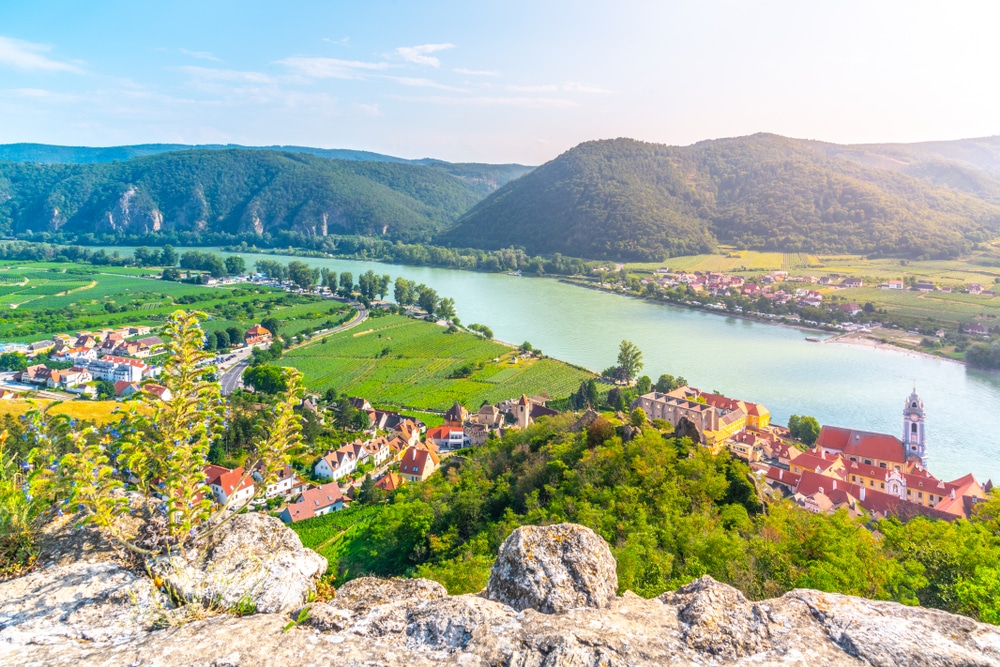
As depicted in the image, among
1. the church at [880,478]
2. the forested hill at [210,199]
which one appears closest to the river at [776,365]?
the church at [880,478]

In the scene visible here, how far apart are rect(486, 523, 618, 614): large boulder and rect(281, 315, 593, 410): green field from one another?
29.4 m

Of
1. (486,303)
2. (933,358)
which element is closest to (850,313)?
(933,358)

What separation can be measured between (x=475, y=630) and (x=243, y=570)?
1.45 metres

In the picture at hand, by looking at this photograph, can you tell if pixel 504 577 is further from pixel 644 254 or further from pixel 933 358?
pixel 644 254

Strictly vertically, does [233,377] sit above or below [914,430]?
below

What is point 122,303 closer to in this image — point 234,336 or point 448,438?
point 234,336

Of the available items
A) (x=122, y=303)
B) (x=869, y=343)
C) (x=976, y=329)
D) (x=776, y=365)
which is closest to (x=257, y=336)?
(x=122, y=303)

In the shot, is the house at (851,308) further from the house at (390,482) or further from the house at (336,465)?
the house at (336,465)

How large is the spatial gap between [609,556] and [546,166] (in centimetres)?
13554

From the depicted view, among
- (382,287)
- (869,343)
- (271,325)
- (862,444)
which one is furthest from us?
(382,287)

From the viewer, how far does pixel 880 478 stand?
21.4 m

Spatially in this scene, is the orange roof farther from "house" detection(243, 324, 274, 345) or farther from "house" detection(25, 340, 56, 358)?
"house" detection(25, 340, 56, 358)

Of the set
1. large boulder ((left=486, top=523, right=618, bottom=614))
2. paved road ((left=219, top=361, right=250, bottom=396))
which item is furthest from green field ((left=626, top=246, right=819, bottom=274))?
large boulder ((left=486, top=523, right=618, bottom=614))

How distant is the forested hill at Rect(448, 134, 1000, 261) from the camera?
292ft
